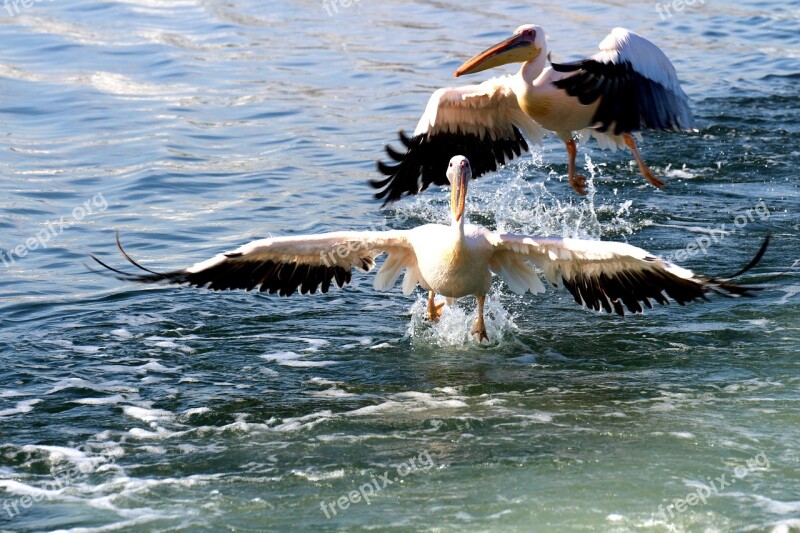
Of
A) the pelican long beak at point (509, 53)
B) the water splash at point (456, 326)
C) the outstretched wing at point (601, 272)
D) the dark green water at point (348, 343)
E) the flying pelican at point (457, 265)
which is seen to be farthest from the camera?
the water splash at point (456, 326)

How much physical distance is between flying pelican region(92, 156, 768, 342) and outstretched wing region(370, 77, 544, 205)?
1.44 m

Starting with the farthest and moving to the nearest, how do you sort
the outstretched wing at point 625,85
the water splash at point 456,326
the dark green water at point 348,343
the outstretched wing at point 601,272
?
1. the water splash at point 456,326
2. the outstretched wing at point 625,85
3. the outstretched wing at point 601,272
4. the dark green water at point 348,343

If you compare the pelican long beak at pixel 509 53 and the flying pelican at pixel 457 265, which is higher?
the pelican long beak at pixel 509 53

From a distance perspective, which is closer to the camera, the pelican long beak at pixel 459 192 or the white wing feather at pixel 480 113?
the pelican long beak at pixel 459 192

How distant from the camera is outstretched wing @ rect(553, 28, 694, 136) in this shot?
886cm

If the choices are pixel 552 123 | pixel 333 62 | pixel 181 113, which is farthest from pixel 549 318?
pixel 333 62

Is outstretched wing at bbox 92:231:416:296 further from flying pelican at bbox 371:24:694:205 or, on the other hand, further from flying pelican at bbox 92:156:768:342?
flying pelican at bbox 371:24:694:205

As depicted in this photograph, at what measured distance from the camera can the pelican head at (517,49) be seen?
9.53 meters

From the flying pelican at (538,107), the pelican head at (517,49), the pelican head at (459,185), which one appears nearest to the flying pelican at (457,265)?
the pelican head at (459,185)

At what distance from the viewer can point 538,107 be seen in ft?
32.5

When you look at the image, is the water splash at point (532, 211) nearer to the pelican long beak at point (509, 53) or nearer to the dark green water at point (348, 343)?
the dark green water at point (348, 343)

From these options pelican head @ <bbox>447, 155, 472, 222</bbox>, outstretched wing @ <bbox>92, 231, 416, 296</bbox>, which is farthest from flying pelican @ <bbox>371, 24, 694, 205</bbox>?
outstretched wing @ <bbox>92, 231, 416, 296</bbox>

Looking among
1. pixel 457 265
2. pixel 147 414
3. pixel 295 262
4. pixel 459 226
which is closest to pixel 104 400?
pixel 147 414

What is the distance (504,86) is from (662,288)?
9.21 ft
